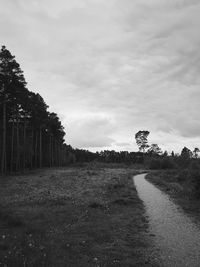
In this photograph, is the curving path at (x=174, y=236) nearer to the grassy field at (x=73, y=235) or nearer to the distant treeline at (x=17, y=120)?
the grassy field at (x=73, y=235)

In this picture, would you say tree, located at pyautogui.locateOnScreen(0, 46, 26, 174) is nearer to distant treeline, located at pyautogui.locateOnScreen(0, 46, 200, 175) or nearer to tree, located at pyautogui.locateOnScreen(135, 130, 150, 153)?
distant treeline, located at pyautogui.locateOnScreen(0, 46, 200, 175)

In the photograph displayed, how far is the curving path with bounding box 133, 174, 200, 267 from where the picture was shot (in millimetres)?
10516

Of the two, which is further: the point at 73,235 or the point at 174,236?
the point at 174,236

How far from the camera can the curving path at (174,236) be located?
10516 millimetres

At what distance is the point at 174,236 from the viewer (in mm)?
13734

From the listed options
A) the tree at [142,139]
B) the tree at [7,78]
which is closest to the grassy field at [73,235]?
the tree at [7,78]

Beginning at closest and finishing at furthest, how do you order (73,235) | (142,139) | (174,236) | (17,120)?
(73,235) < (174,236) < (17,120) < (142,139)

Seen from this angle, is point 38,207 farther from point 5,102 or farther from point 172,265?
point 5,102

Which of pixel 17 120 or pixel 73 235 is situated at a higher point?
pixel 17 120

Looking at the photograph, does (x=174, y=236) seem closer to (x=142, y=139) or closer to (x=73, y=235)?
(x=73, y=235)

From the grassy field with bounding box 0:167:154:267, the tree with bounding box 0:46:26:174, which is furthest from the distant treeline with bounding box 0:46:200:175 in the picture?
the grassy field with bounding box 0:167:154:267

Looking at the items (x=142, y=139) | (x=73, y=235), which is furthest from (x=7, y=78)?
(x=142, y=139)

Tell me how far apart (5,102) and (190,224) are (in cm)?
3569

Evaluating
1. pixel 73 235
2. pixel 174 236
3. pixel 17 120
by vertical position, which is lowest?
pixel 174 236
